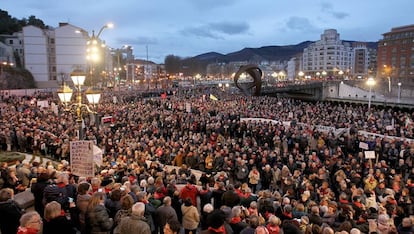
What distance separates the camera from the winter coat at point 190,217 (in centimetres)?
693

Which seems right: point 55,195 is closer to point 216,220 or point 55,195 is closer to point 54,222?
point 54,222

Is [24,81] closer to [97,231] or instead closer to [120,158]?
Answer: [120,158]

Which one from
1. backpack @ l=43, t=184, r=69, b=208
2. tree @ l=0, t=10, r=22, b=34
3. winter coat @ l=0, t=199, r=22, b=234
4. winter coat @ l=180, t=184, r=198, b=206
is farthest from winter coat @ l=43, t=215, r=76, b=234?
tree @ l=0, t=10, r=22, b=34

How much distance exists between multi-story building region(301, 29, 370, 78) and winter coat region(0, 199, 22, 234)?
145058 millimetres

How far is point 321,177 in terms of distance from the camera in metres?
11.2

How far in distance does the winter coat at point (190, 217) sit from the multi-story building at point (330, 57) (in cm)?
14293

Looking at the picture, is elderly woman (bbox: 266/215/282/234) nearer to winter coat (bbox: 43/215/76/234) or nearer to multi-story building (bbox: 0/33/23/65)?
winter coat (bbox: 43/215/76/234)

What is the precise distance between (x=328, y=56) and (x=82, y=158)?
152m

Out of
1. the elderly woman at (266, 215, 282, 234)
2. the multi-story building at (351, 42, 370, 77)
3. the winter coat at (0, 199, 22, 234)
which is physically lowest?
the elderly woman at (266, 215, 282, 234)

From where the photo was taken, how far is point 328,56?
148m

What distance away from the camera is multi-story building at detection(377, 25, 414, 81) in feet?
334

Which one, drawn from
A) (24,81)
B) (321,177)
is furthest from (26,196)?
(24,81)

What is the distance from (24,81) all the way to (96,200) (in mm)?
66325

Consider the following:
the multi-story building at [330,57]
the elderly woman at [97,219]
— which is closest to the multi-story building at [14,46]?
the elderly woman at [97,219]
